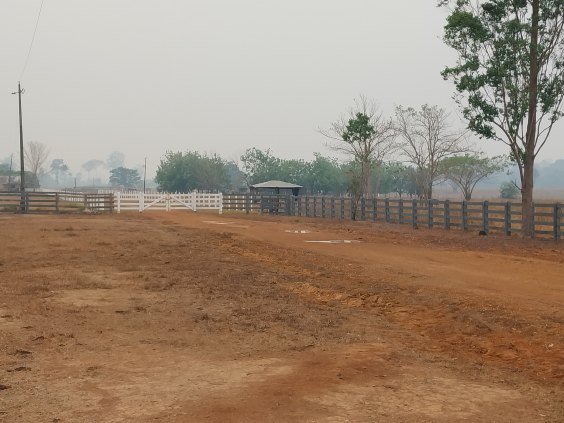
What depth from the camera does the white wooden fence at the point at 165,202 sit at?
44.9m

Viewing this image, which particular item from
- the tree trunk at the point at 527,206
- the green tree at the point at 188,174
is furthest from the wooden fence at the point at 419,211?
the green tree at the point at 188,174

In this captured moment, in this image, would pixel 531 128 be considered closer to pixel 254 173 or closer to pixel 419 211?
pixel 419 211

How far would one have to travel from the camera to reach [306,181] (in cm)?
10069

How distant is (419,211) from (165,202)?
18.4 metres

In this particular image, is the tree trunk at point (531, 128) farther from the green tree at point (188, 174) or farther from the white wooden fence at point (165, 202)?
the green tree at point (188, 174)

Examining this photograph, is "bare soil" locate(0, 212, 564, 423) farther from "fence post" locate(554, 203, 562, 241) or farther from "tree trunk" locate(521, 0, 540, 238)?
"tree trunk" locate(521, 0, 540, 238)

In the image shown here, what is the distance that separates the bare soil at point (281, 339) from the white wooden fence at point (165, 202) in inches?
1120

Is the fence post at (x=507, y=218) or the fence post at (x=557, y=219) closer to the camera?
the fence post at (x=557, y=219)

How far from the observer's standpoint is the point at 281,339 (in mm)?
8344

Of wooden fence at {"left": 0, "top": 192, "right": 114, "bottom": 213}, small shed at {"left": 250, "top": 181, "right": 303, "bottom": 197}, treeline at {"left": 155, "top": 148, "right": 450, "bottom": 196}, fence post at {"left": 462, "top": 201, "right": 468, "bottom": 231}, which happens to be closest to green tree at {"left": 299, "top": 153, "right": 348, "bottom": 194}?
treeline at {"left": 155, "top": 148, "right": 450, "bottom": 196}

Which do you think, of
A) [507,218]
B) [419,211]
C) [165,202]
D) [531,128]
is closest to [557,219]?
[507,218]

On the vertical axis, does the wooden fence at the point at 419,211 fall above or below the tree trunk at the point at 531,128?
below

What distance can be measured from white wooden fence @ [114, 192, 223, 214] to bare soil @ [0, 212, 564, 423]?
2845 cm

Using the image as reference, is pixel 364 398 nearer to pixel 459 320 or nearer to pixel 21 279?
pixel 459 320
